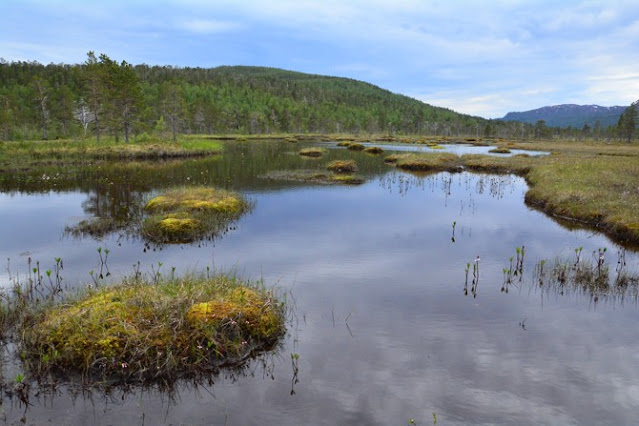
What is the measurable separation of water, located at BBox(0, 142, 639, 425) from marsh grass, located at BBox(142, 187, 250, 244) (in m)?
1.18

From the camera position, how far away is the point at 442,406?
7.82 metres

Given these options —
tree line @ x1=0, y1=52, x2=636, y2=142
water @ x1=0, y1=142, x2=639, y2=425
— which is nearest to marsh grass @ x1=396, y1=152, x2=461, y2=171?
water @ x1=0, y1=142, x2=639, y2=425

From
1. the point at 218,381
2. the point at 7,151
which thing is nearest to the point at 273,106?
the point at 7,151

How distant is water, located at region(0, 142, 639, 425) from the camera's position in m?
7.71

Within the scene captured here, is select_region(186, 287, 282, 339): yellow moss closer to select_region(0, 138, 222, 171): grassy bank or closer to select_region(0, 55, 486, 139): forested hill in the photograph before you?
select_region(0, 138, 222, 171): grassy bank

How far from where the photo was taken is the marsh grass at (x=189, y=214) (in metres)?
19.2

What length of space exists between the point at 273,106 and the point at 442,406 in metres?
188

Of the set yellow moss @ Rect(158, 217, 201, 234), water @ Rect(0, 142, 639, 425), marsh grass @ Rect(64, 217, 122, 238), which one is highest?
yellow moss @ Rect(158, 217, 201, 234)

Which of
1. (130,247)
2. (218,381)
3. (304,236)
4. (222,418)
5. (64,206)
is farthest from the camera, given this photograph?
(64,206)

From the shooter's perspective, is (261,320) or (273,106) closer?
(261,320)

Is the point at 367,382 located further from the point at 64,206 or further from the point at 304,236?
the point at 64,206

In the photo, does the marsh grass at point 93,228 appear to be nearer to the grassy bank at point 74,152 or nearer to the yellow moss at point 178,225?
the yellow moss at point 178,225

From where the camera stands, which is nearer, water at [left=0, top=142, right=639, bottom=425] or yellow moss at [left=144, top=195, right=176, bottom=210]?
water at [left=0, top=142, right=639, bottom=425]

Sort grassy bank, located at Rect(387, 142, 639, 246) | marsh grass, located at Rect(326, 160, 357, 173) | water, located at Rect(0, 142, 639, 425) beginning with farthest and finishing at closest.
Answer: marsh grass, located at Rect(326, 160, 357, 173)
grassy bank, located at Rect(387, 142, 639, 246)
water, located at Rect(0, 142, 639, 425)
